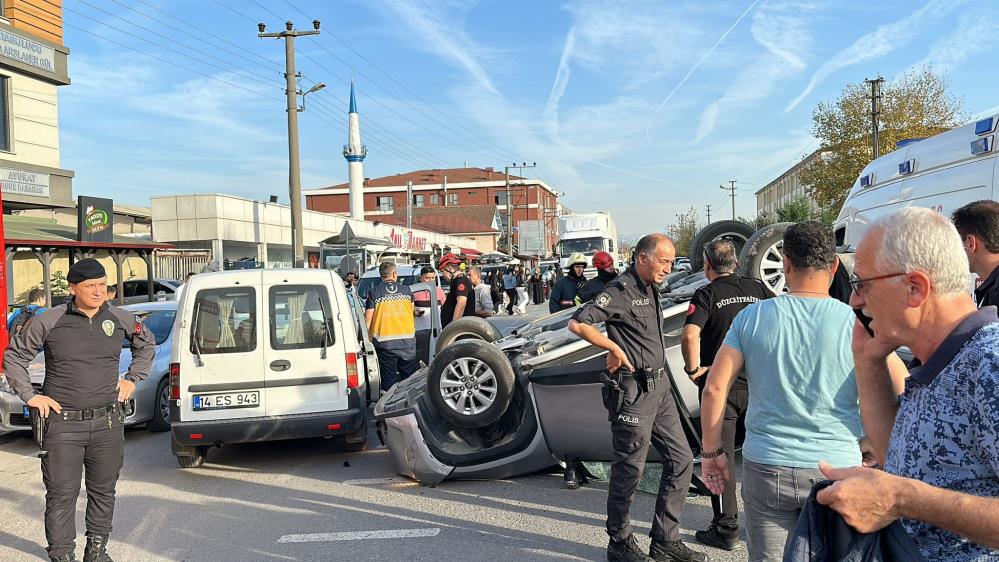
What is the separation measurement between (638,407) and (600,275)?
4.88 metres

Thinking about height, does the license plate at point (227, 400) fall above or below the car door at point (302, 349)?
below

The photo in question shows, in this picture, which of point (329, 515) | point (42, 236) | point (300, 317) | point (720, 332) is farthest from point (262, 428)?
point (42, 236)

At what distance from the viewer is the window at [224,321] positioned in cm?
659

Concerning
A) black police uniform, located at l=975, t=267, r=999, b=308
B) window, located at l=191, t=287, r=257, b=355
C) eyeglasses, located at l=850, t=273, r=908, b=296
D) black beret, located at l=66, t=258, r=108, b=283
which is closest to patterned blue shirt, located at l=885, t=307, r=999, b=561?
eyeglasses, located at l=850, t=273, r=908, b=296

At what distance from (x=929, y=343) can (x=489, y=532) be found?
3732 millimetres

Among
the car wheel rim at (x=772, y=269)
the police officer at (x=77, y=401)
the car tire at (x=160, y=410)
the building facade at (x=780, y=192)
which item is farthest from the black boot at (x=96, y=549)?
the building facade at (x=780, y=192)

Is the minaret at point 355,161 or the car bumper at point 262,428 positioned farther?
the minaret at point 355,161

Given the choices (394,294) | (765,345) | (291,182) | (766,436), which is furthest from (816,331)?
(291,182)

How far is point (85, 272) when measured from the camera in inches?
176

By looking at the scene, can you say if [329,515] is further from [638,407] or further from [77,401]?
[638,407]

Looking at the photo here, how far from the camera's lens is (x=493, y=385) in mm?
6043

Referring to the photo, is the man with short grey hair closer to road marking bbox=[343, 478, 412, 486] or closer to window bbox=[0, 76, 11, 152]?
road marking bbox=[343, 478, 412, 486]

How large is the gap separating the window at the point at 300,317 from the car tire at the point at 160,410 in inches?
98.7

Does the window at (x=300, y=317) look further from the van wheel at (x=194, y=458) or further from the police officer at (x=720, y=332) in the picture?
the police officer at (x=720, y=332)
